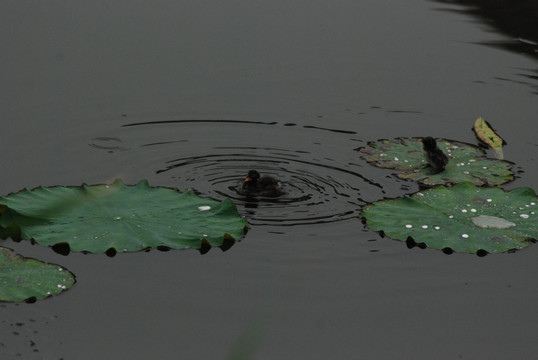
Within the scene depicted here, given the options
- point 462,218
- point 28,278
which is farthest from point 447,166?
point 28,278

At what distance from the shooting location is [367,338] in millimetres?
6484

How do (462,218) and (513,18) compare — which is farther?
(513,18)

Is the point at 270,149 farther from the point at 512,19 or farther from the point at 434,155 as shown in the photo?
the point at 512,19

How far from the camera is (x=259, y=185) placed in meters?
8.75

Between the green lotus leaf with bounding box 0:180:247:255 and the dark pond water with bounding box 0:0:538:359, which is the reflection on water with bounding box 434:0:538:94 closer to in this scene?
the dark pond water with bounding box 0:0:538:359

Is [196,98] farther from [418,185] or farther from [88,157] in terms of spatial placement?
[418,185]

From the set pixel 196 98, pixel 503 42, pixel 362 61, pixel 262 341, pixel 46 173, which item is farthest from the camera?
pixel 503 42

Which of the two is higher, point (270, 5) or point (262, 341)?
point (270, 5)

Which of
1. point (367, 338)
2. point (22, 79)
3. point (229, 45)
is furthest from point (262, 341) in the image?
point (229, 45)

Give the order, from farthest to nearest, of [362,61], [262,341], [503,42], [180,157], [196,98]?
[503,42] < [362,61] < [196,98] < [180,157] < [262,341]

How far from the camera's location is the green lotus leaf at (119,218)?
7504 mm

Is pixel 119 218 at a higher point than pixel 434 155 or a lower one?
lower

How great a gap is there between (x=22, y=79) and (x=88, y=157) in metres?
2.46

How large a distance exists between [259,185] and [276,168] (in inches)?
33.9
